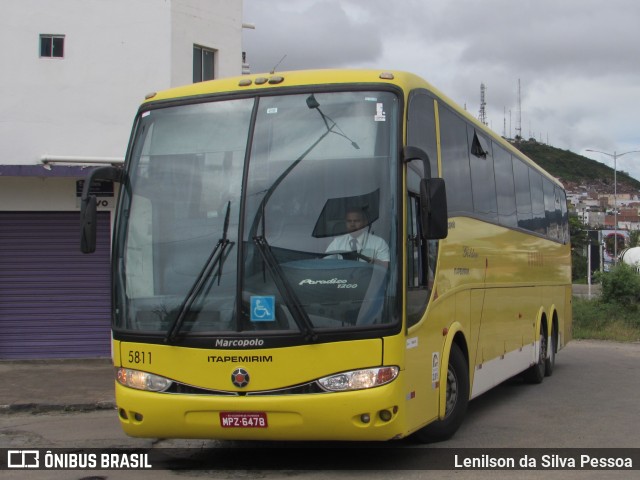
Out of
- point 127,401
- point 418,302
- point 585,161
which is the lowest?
point 127,401

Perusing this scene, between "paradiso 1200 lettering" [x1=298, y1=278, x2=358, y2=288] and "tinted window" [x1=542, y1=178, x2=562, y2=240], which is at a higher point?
"tinted window" [x1=542, y1=178, x2=562, y2=240]

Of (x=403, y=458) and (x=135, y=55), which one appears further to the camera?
(x=135, y=55)

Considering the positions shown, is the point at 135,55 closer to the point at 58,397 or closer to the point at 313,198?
the point at 58,397

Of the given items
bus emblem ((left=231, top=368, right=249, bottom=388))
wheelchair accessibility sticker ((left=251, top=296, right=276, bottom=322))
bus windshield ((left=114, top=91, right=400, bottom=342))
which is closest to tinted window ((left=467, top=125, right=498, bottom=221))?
bus windshield ((left=114, top=91, right=400, bottom=342))

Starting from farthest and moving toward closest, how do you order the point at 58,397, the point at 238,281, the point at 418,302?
1. the point at 58,397
2. the point at 418,302
3. the point at 238,281

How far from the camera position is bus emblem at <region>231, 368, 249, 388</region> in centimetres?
682

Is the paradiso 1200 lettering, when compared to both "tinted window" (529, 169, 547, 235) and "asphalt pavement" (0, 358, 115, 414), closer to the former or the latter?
"asphalt pavement" (0, 358, 115, 414)

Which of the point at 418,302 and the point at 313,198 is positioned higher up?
the point at 313,198

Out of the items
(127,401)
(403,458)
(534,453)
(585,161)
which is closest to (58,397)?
(127,401)

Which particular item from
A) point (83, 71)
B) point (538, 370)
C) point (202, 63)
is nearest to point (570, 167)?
point (202, 63)

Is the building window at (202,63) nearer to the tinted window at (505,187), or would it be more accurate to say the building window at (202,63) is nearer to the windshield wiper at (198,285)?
the tinted window at (505,187)

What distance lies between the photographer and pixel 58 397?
38.7 ft

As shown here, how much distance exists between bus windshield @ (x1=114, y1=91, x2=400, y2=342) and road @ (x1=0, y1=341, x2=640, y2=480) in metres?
1.48

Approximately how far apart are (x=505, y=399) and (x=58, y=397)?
6226 mm
